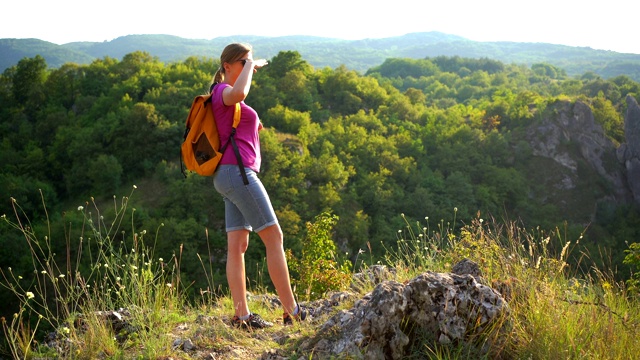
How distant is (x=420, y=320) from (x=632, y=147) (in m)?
58.4

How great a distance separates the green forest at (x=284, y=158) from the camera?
113 ft

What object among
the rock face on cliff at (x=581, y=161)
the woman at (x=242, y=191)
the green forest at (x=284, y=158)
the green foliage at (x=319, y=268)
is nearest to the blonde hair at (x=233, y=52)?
the woman at (x=242, y=191)

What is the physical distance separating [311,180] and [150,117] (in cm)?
1341

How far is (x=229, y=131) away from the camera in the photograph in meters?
3.10

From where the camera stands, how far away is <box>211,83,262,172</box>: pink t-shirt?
3.08 metres

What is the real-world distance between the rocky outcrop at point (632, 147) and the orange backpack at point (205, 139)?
2269 inches

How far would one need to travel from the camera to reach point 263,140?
3741cm

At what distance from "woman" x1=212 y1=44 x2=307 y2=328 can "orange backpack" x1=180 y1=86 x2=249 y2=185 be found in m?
0.03

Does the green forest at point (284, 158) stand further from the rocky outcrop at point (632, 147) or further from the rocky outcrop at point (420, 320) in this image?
the rocky outcrop at point (420, 320)

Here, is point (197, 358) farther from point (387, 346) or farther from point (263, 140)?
point (263, 140)

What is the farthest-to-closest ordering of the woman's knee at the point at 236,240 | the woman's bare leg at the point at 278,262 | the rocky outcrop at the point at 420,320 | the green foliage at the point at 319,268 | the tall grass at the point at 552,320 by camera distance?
the green foliage at the point at 319,268
the woman's knee at the point at 236,240
the woman's bare leg at the point at 278,262
the rocky outcrop at the point at 420,320
the tall grass at the point at 552,320

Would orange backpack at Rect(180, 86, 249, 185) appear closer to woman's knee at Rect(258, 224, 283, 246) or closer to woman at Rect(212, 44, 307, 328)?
woman at Rect(212, 44, 307, 328)

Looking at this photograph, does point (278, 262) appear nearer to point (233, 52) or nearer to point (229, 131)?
point (229, 131)

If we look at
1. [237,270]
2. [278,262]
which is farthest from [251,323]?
[278,262]
